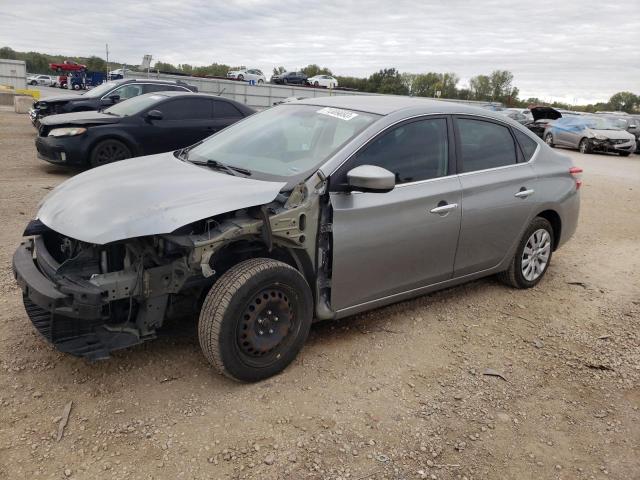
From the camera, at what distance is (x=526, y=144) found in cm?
483

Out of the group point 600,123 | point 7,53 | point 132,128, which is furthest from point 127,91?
point 7,53

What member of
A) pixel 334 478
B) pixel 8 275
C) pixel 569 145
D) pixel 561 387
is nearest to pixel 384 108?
pixel 561 387

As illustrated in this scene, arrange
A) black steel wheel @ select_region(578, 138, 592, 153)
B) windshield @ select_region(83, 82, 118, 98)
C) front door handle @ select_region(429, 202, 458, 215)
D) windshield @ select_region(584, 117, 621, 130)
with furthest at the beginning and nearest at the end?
windshield @ select_region(584, 117, 621, 130) → black steel wheel @ select_region(578, 138, 592, 153) → windshield @ select_region(83, 82, 118, 98) → front door handle @ select_region(429, 202, 458, 215)

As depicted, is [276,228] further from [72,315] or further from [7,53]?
[7,53]

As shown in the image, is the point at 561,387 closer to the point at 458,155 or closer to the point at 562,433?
the point at 562,433

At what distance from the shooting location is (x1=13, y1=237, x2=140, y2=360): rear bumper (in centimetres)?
276

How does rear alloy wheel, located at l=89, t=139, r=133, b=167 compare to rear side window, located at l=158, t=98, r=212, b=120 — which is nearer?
rear alloy wheel, located at l=89, t=139, r=133, b=167

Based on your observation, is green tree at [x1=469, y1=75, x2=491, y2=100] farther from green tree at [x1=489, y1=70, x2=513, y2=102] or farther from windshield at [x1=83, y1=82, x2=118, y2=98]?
windshield at [x1=83, y1=82, x2=118, y2=98]

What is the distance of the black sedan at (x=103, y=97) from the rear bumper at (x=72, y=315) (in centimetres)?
1015

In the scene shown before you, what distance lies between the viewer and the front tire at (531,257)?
484 centimetres

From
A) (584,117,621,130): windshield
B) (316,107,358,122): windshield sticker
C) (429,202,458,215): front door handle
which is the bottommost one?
(429,202,458,215): front door handle

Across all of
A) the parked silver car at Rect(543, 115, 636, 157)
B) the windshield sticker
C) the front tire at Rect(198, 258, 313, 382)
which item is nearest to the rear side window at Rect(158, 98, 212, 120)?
the windshield sticker

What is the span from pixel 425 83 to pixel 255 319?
84.6m

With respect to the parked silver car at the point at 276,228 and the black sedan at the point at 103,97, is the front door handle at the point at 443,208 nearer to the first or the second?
the parked silver car at the point at 276,228
